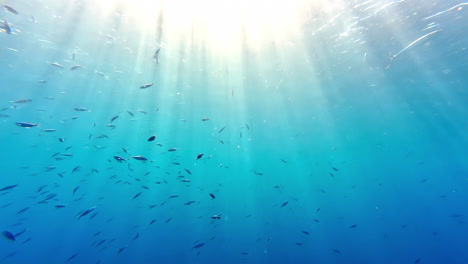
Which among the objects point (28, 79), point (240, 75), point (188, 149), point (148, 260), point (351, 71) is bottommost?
point (188, 149)

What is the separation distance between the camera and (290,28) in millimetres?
11492

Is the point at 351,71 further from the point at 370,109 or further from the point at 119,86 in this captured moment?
the point at 119,86

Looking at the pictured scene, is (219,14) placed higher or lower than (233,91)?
higher

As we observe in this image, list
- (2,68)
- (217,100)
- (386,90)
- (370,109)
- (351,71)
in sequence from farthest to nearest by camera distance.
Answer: (370,109) < (217,100) < (386,90) < (351,71) < (2,68)

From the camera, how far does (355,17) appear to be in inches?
412

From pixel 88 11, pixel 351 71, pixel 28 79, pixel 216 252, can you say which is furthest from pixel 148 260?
pixel 351 71

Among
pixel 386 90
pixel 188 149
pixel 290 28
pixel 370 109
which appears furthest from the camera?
pixel 188 149

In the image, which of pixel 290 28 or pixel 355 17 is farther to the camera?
pixel 290 28

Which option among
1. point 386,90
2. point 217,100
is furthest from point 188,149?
point 386,90

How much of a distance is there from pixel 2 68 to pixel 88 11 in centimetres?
966

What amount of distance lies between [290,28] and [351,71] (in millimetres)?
7192

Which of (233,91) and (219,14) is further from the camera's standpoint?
(233,91)

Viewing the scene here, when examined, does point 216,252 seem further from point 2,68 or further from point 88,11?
point 2,68

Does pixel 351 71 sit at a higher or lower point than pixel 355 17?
lower
